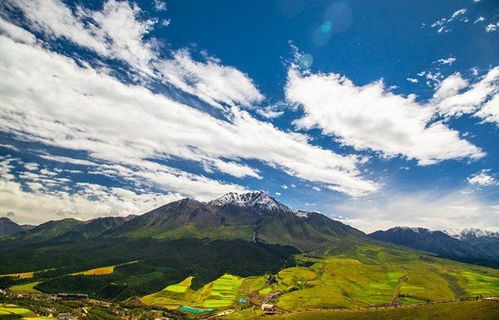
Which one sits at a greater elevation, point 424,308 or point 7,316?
point 424,308

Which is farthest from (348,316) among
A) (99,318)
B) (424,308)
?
(99,318)

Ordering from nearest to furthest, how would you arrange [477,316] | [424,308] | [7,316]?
1. [477,316]
2. [7,316]
3. [424,308]

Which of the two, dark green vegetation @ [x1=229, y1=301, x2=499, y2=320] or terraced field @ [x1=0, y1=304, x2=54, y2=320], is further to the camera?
terraced field @ [x1=0, y1=304, x2=54, y2=320]

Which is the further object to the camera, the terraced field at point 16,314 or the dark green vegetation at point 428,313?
the terraced field at point 16,314

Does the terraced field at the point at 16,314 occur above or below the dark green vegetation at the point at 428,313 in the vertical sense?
below

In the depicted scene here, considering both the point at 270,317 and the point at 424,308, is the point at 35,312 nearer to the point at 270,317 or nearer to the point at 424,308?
the point at 270,317

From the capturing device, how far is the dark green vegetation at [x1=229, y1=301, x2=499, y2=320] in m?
144

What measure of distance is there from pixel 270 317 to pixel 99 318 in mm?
101235

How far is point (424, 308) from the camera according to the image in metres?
173

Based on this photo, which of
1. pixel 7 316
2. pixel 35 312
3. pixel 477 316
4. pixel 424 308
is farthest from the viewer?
pixel 35 312

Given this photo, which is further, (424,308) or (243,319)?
(243,319)

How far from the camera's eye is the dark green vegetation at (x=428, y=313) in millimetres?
144125

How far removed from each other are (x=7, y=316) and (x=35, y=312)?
29.8 meters

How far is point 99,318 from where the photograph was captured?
199125 mm
